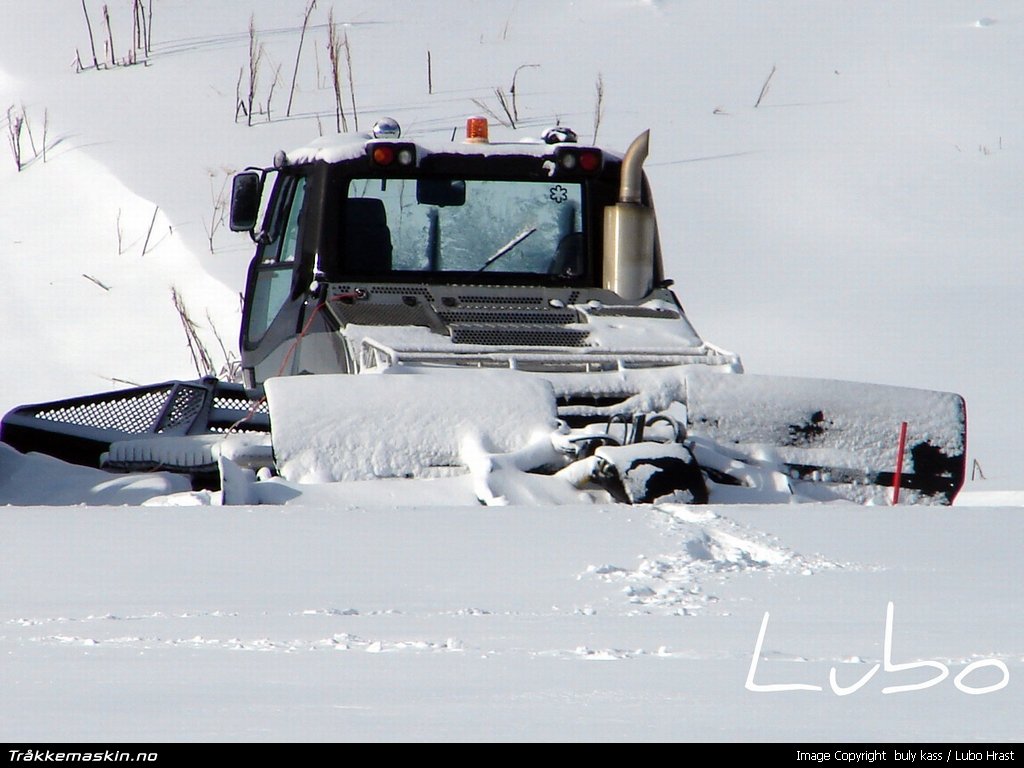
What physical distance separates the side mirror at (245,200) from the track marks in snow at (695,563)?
2698mm

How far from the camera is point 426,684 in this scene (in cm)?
287

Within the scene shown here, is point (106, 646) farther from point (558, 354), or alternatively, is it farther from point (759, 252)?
point (759, 252)

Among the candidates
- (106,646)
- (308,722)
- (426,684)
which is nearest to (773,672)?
(426,684)

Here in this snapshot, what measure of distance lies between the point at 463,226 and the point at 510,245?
20 centimetres

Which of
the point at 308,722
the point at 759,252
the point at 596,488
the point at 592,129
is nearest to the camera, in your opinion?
the point at 308,722

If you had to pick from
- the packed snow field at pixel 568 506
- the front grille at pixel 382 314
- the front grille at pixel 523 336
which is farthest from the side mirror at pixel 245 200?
the packed snow field at pixel 568 506

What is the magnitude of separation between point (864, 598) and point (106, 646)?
157cm

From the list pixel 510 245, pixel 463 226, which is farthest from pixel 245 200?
pixel 510 245

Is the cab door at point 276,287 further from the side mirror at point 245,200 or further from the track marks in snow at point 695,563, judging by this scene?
the track marks in snow at point 695,563

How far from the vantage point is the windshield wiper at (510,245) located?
22.1 ft

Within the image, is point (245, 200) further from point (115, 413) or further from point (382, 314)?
point (115, 413)

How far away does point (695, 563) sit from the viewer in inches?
156

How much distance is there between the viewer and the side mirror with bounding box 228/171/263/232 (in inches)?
256

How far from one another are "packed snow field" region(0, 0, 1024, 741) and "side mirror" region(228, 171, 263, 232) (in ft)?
3.64
